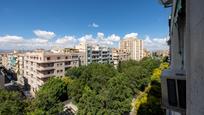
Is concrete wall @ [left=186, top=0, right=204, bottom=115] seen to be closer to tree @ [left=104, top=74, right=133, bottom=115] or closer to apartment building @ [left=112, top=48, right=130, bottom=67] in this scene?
tree @ [left=104, top=74, right=133, bottom=115]

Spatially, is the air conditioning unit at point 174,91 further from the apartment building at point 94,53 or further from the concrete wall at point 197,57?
the apartment building at point 94,53

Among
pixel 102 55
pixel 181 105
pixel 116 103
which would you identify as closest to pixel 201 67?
pixel 181 105

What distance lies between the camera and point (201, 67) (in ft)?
4.56

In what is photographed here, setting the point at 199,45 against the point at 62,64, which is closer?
the point at 199,45

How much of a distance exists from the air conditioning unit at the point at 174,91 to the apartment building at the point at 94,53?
187ft

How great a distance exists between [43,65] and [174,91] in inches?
1670

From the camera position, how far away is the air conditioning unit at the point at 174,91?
97.7 inches

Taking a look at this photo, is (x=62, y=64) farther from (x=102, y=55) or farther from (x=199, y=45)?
(x=199, y=45)

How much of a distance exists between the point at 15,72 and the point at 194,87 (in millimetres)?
66895

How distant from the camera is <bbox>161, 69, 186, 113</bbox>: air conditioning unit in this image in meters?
2.48

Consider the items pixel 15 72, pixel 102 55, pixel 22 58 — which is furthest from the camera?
pixel 102 55

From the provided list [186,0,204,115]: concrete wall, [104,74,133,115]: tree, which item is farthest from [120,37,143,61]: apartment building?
[186,0,204,115]: concrete wall

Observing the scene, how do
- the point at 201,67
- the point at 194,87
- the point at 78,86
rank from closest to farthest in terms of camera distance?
the point at 201,67
the point at 194,87
the point at 78,86

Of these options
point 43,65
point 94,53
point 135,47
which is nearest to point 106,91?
point 43,65
